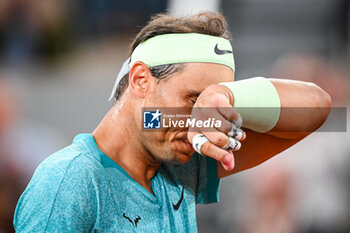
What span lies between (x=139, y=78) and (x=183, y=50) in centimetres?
18

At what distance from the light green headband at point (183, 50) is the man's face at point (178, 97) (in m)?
0.03

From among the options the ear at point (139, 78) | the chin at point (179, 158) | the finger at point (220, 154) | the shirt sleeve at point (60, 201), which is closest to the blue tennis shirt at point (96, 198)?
the shirt sleeve at point (60, 201)

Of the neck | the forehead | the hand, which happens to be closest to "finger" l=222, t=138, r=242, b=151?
the hand

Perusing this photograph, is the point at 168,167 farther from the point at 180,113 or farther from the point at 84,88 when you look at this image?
the point at 84,88

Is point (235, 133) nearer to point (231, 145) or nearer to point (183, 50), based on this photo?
point (231, 145)

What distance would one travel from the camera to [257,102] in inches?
58.7

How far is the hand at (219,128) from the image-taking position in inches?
48.1

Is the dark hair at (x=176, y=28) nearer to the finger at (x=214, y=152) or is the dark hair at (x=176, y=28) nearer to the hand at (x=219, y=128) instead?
the hand at (x=219, y=128)

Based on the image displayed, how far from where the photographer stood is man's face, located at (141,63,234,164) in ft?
5.04

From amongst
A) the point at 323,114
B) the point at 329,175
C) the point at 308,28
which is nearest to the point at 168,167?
the point at 323,114

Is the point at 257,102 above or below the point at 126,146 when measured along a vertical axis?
above

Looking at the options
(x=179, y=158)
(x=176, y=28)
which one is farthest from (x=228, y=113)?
(x=176, y=28)

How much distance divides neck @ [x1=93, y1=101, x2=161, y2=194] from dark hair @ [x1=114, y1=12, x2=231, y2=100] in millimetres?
151

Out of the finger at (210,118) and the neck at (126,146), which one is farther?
the neck at (126,146)
